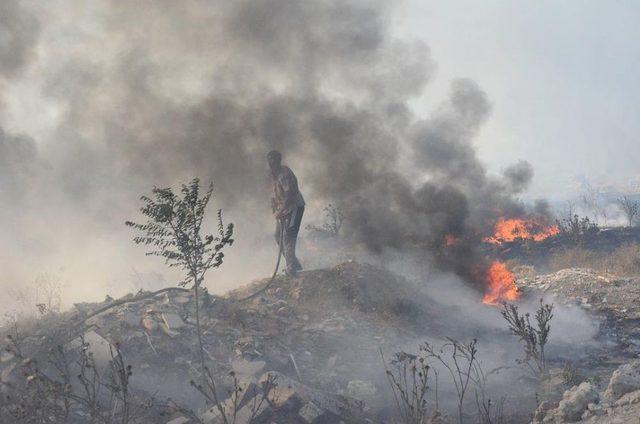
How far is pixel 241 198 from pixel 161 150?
10.6 feet

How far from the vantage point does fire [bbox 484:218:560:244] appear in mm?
20547

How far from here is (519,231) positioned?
21.1 m

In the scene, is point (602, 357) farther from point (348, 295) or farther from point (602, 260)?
point (602, 260)

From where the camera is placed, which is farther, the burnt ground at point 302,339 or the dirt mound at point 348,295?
the dirt mound at point 348,295

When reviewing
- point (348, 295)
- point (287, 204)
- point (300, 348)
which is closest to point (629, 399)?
point (300, 348)

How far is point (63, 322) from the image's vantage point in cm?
752

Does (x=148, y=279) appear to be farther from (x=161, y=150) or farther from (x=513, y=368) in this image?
(x=513, y=368)

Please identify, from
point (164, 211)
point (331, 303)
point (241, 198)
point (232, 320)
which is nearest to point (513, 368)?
point (331, 303)

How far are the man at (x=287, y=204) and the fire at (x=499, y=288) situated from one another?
5.33 meters

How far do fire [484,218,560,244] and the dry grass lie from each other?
267 centimetres

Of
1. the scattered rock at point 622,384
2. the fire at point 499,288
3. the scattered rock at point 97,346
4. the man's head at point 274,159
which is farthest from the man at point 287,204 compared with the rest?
the scattered rock at point 622,384

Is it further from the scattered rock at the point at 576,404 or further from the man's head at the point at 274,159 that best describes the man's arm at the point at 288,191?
Answer: the scattered rock at the point at 576,404

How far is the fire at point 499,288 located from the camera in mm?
11766

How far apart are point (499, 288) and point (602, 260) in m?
6.52
